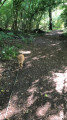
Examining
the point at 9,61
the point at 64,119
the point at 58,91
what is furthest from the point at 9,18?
the point at 64,119

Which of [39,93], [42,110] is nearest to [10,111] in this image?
[42,110]

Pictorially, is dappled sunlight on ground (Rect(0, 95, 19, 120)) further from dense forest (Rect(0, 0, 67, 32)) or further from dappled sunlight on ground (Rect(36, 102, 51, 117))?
dense forest (Rect(0, 0, 67, 32))

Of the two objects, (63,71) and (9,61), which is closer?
(63,71)

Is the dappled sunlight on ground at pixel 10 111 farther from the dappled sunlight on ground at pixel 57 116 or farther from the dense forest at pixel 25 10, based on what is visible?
the dense forest at pixel 25 10

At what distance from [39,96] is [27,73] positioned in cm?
152

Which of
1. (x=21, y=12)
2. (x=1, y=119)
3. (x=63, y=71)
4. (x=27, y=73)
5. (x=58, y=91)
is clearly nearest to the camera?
(x=1, y=119)

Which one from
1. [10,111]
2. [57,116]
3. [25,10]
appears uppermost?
[25,10]

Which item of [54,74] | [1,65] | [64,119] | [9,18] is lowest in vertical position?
[64,119]

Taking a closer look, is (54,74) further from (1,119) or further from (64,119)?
(1,119)

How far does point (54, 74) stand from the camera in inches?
199

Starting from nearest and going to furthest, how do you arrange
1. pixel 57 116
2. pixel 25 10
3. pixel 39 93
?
pixel 57 116 → pixel 39 93 → pixel 25 10

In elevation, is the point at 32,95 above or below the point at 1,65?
below

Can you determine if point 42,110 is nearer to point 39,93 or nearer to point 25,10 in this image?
point 39,93

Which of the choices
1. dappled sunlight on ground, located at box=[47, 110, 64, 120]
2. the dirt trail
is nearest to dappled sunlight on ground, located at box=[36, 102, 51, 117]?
the dirt trail
